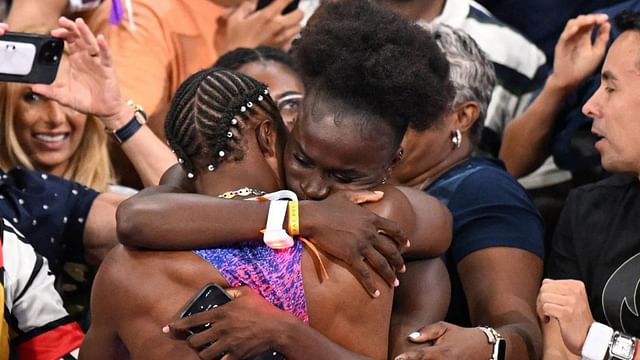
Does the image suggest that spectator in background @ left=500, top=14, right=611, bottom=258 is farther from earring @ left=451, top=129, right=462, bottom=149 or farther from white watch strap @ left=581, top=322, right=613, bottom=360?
white watch strap @ left=581, top=322, right=613, bottom=360

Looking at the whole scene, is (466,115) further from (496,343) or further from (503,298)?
(496,343)

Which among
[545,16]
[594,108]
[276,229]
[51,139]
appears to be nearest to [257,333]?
[276,229]

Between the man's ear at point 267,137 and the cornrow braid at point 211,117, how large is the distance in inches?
0.9

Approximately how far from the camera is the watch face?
7.73ft

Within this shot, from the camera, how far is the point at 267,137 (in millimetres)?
2105

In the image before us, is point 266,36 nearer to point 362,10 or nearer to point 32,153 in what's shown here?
point 32,153

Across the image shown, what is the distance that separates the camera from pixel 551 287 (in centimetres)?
243

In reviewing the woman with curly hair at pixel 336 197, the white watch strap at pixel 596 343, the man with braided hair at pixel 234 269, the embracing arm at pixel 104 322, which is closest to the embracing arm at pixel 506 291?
the white watch strap at pixel 596 343

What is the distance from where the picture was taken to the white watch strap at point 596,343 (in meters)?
2.37

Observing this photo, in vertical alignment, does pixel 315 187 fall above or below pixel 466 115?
above

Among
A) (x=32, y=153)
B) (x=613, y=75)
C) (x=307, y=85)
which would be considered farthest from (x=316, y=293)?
(x=32, y=153)

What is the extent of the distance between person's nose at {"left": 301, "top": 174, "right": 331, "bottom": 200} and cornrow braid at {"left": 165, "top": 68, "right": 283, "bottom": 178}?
0.14 m

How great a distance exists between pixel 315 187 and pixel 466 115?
2.79 ft

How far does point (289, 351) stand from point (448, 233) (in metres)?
0.40
